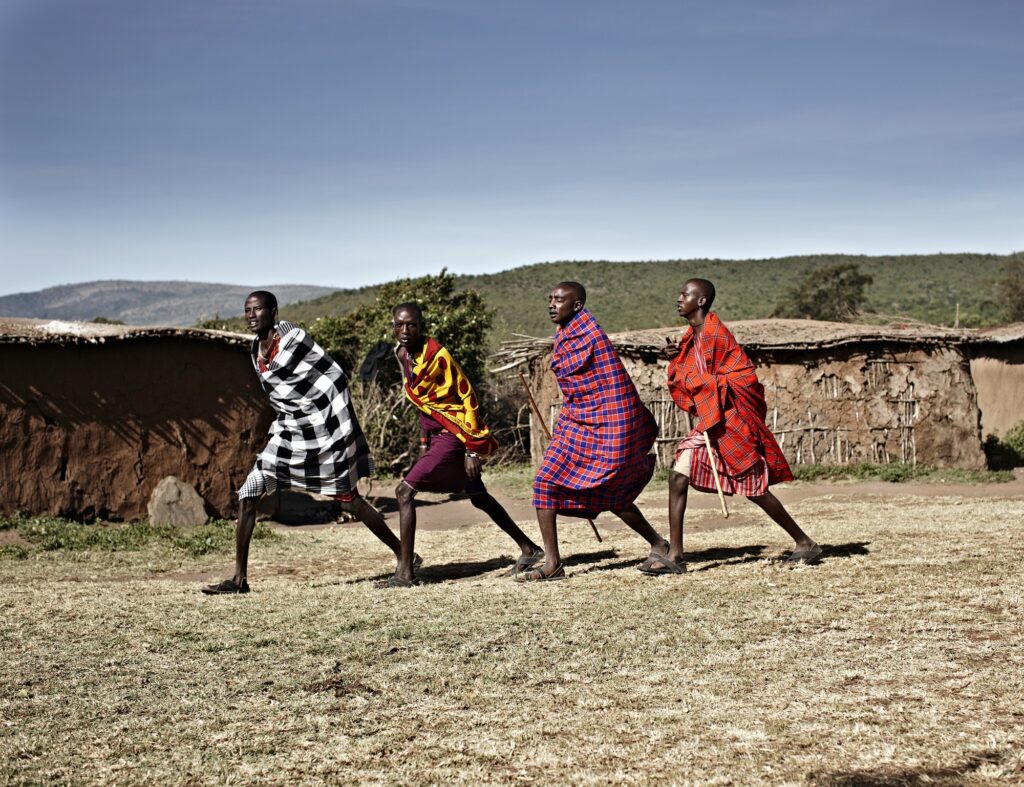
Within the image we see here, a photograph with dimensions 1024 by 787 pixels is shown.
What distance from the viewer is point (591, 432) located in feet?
24.5

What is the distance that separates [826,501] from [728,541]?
362cm

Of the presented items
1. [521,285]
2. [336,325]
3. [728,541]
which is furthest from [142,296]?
[728,541]

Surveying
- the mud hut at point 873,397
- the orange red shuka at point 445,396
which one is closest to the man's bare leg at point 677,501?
the orange red shuka at point 445,396

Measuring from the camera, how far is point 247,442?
12.1m

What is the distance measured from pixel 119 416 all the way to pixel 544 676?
763 centimetres

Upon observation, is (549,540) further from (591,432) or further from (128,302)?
(128,302)

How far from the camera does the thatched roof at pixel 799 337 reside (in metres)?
16.0

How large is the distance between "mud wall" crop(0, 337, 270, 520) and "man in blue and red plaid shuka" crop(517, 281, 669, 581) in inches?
216

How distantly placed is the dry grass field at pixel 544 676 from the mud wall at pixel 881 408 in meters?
7.86

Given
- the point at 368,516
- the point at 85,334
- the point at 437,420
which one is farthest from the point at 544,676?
the point at 85,334

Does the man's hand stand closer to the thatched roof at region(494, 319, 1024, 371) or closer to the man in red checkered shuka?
the man in red checkered shuka

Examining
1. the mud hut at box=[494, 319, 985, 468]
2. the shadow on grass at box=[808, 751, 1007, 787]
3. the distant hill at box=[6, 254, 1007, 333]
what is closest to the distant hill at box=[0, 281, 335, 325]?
the distant hill at box=[6, 254, 1007, 333]

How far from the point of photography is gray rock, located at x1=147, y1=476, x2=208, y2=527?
37.2 feet

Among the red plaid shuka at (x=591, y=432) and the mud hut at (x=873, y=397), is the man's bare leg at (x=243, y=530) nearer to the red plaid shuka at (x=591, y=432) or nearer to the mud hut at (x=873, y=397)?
the red plaid shuka at (x=591, y=432)
